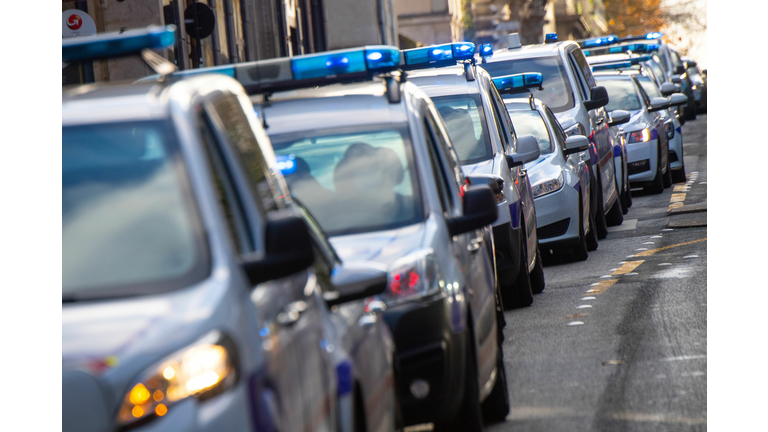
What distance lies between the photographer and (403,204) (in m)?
6.12

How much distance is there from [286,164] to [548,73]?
932 cm

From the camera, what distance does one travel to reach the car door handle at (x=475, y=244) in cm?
625

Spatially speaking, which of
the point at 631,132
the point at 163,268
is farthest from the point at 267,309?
the point at 631,132

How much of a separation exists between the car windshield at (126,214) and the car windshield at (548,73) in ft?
39.8

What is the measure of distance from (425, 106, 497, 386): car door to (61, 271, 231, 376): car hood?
9.64 feet

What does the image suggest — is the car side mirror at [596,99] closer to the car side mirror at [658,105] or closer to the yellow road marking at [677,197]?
the yellow road marking at [677,197]

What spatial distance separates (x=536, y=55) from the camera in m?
15.5

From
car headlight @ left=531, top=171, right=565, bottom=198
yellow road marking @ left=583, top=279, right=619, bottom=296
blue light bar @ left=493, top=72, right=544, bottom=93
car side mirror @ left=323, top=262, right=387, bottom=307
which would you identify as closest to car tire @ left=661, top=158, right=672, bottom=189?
blue light bar @ left=493, top=72, right=544, bottom=93

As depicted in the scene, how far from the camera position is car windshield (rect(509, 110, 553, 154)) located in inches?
498

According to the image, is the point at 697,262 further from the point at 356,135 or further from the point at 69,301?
the point at 69,301

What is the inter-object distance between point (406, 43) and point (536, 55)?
21.4 m

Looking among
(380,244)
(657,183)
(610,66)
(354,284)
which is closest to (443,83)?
(380,244)

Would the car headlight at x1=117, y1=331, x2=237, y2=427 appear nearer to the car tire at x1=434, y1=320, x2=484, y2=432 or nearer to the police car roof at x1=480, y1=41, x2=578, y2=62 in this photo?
the car tire at x1=434, y1=320, x2=484, y2=432

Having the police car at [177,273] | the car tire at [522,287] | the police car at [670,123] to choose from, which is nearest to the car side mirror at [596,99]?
the police car at [670,123]
